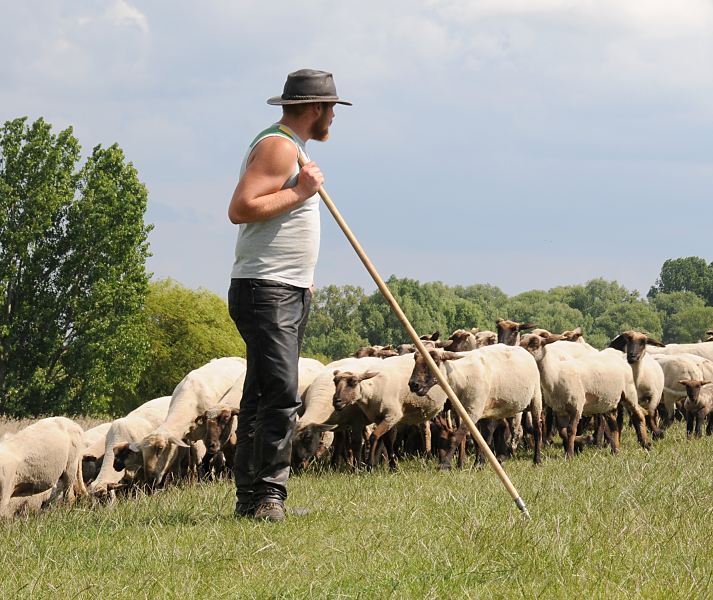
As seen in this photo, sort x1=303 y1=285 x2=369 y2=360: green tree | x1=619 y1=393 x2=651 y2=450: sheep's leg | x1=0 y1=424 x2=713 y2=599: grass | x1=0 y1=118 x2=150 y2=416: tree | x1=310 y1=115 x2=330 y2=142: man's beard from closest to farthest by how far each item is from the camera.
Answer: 1. x1=0 y1=424 x2=713 y2=599: grass
2. x1=310 y1=115 x2=330 y2=142: man's beard
3. x1=619 y1=393 x2=651 y2=450: sheep's leg
4. x1=0 y1=118 x2=150 y2=416: tree
5. x1=303 y1=285 x2=369 y2=360: green tree

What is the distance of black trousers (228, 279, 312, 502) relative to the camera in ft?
23.6

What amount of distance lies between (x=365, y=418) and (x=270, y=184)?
29.8 feet

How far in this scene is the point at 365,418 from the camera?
15.8 m

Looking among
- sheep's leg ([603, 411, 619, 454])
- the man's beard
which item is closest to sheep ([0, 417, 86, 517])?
the man's beard

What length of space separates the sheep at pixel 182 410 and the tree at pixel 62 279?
23465mm

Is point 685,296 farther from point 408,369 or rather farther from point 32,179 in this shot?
point 408,369

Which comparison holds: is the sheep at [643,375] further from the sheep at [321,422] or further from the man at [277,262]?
the man at [277,262]

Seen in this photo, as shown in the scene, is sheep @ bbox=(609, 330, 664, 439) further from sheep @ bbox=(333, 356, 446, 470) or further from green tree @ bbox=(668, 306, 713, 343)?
green tree @ bbox=(668, 306, 713, 343)

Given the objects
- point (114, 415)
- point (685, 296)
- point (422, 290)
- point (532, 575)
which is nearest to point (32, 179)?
point (114, 415)

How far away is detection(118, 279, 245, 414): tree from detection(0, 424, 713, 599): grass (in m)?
43.3

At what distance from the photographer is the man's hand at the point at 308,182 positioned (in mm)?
7109

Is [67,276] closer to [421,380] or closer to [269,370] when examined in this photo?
[421,380]

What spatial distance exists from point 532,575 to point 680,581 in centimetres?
71

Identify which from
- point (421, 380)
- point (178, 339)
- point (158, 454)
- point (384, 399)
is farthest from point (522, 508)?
point (178, 339)
